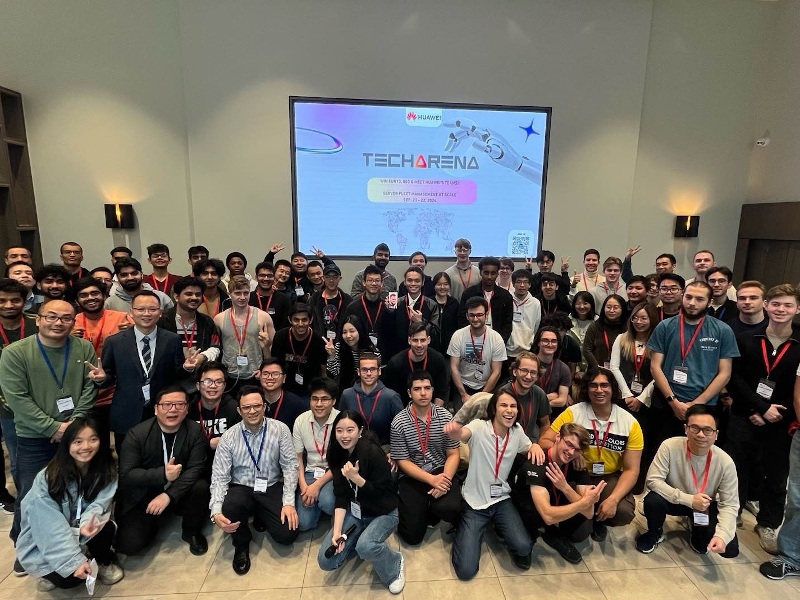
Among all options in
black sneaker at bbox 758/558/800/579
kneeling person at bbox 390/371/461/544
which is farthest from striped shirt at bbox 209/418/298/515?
black sneaker at bbox 758/558/800/579

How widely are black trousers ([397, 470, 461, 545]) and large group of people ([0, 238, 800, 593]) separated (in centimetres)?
1

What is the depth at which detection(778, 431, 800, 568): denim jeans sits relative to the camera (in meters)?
2.58

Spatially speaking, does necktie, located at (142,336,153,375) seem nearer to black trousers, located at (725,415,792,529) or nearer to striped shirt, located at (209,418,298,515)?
striped shirt, located at (209,418,298,515)

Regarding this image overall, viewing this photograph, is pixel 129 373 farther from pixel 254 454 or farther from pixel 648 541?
pixel 648 541

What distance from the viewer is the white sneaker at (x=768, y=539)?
2797mm

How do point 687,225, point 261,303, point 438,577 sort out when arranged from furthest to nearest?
point 687,225, point 261,303, point 438,577

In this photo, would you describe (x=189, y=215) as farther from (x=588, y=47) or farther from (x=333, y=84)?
(x=588, y=47)

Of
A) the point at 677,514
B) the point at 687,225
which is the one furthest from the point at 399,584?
the point at 687,225

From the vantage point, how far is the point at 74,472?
2381mm

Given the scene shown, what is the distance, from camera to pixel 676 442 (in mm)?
2777

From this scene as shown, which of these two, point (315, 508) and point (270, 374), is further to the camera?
point (270, 374)

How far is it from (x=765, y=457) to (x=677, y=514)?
77 centimetres

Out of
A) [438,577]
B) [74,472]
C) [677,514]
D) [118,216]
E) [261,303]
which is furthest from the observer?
[118,216]

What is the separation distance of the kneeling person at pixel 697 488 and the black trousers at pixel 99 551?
3446mm
